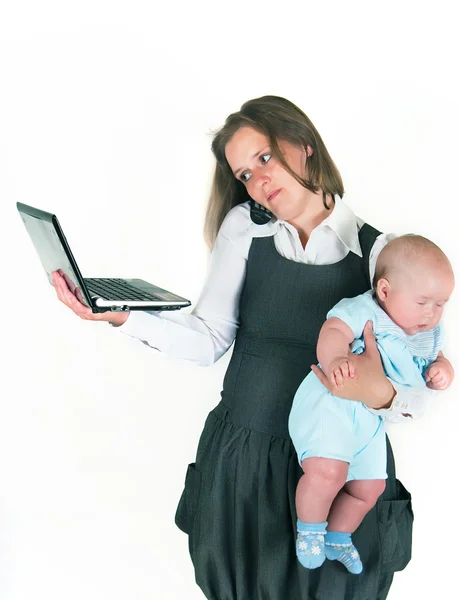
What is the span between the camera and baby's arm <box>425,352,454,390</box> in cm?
188

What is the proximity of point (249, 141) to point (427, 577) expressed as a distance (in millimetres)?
1718

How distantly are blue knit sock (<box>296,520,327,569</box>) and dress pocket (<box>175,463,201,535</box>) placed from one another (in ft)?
1.33

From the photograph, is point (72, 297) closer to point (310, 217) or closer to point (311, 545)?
point (310, 217)

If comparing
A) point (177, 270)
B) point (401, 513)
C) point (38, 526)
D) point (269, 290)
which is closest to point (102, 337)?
point (177, 270)

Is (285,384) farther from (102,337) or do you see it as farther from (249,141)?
(102,337)

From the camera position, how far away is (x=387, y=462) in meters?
2.12

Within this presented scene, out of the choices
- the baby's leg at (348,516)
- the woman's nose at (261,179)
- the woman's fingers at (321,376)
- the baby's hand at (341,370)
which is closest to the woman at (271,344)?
the woman's nose at (261,179)

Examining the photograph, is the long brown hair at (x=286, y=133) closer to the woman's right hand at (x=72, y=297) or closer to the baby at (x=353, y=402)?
the baby at (x=353, y=402)

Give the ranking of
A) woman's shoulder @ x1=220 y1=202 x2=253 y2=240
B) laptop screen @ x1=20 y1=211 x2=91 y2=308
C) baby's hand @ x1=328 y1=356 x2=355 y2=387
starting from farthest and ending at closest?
1. woman's shoulder @ x1=220 y1=202 x2=253 y2=240
2. laptop screen @ x1=20 y1=211 x2=91 y2=308
3. baby's hand @ x1=328 y1=356 x2=355 y2=387

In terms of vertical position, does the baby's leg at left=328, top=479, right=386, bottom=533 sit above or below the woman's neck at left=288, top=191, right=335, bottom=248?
below

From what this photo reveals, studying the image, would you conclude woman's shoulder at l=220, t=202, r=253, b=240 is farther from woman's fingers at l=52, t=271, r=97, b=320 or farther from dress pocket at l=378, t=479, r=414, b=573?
dress pocket at l=378, t=479, r=414, b=573

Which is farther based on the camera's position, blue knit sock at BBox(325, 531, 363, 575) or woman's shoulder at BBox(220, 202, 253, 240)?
woman's shoulder at BBox(220, 202, 253, 240)

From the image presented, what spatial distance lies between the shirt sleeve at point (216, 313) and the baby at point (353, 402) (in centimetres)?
34

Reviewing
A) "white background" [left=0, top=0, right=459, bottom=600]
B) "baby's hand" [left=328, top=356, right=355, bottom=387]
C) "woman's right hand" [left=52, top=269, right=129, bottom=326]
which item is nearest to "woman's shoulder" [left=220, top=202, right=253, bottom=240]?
"woman's right hand" [left=52, top=269, right=129, bottom=326]
